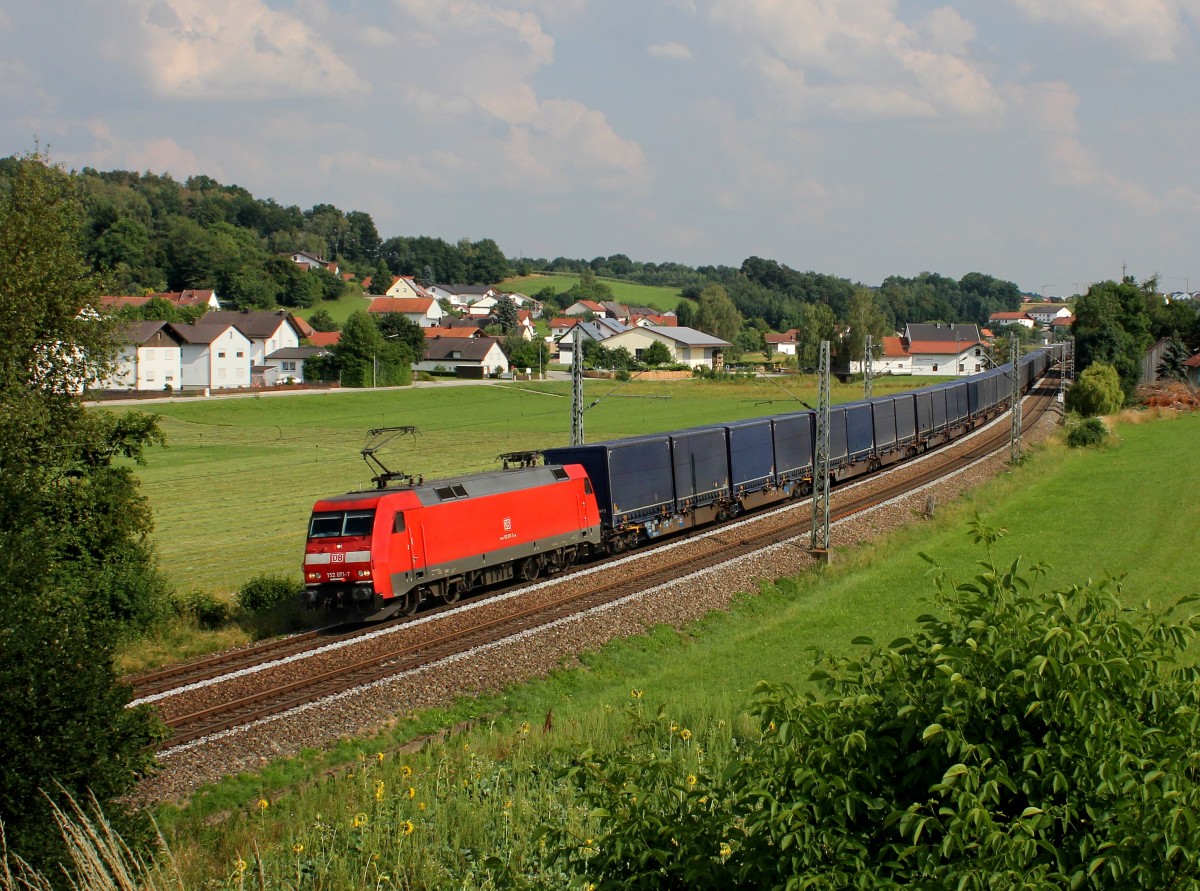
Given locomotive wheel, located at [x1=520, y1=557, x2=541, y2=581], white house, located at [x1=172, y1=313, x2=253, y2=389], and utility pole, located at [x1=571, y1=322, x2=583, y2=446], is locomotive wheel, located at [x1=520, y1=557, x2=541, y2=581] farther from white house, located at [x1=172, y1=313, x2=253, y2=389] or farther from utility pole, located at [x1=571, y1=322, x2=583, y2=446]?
white house, located at [x1=172, y1=313, x2=253, y2=389]

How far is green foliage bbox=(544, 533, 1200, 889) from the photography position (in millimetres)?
5012

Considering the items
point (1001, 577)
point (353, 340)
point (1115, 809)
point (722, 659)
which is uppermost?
point (353, 340)

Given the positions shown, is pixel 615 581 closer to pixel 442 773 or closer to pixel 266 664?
pixel 266 664

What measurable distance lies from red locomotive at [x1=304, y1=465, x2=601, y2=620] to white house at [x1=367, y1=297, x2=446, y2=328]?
5779 inches

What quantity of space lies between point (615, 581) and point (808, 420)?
16.9 metres

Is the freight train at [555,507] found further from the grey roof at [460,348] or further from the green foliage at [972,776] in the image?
the grey roof at [460,348]

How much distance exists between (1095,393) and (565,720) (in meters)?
61.4

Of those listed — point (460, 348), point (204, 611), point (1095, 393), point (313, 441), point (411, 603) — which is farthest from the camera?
point (460, 348)

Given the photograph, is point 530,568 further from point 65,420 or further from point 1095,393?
point 1095,393

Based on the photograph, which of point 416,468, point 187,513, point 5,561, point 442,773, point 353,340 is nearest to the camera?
point 5,561

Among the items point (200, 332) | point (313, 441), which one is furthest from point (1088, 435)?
point (200, 332)

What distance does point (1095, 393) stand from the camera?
2712 inches

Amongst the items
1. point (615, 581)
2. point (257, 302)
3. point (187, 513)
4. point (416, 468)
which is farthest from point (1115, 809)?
point (257, 302)

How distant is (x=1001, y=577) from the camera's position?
6184mm
